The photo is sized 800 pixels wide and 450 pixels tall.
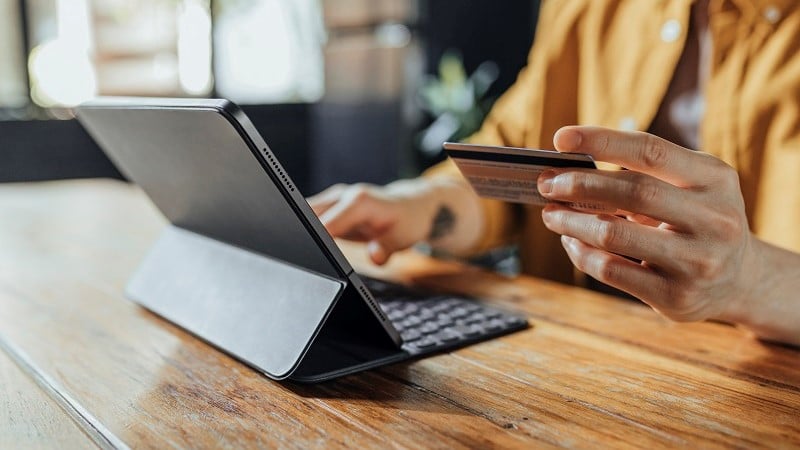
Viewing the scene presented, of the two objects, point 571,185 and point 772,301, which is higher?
point 571,185

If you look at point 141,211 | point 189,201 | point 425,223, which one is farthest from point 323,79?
point 189,201

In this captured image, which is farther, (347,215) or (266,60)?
(266,60)

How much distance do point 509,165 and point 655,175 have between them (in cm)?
13

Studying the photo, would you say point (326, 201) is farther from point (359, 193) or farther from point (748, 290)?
point (748, 290)

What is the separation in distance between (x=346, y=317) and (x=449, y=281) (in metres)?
0.34

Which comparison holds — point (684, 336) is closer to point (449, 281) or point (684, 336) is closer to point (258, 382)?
point (449, 281)

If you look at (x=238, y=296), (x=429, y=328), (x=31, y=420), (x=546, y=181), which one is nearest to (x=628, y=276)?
(x=546, y=181)

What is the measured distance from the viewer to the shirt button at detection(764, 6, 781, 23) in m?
1.20

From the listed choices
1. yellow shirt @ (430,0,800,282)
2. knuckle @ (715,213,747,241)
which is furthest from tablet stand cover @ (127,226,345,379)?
yellow shirt @ (430,0,800,282)

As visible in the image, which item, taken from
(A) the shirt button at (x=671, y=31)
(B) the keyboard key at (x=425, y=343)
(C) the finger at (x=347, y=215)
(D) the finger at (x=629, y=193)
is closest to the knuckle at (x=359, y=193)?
(C) the finger at (x=347, y=215)

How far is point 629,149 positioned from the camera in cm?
67

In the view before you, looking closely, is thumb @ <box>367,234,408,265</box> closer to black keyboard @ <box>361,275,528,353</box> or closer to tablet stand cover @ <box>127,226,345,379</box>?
black keyboard @ <box>361,275,528,353</box>

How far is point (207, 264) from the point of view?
0.88 metres

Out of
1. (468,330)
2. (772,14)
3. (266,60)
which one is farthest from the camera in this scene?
(266,60)
